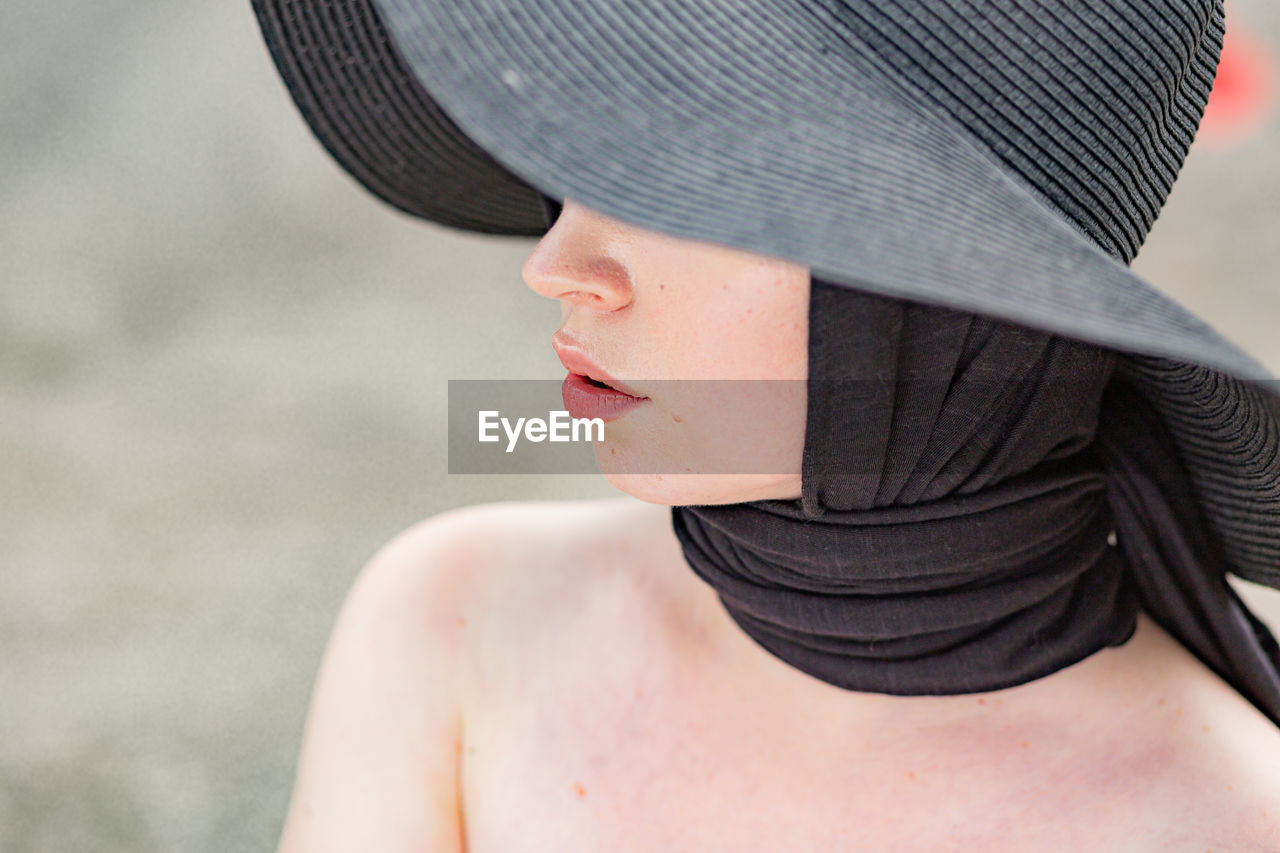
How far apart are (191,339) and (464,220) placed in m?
0.99

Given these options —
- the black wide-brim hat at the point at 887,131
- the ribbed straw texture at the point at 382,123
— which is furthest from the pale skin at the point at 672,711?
the ribbed straw texture at the point at 382,123

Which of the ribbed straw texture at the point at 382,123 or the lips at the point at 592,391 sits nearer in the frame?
the lips at the point at 592,391

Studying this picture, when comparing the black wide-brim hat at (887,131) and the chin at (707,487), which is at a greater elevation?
→ the black wide-brim hat at (887,131)

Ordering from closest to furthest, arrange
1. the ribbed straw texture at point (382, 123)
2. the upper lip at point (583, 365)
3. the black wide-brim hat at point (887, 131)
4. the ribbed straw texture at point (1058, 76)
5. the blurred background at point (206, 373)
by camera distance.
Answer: the black wide-brim hat at point (887, 131)
the ribbed straw texture at point (1058, 76)
the upper lip at point (583, 365)
the ribbed straw texture at point (382, 123)
the blurred background at point (206, 373)

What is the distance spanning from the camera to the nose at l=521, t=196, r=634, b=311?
0.70 meters

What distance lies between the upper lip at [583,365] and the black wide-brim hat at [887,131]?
0.60 ft

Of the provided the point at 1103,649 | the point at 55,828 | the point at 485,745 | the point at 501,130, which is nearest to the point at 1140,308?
the point at 501,130

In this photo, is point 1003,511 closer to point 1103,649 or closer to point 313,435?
point 1103,649

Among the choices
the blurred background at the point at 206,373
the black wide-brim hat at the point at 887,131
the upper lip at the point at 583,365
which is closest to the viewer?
the black wide-brim hat at the point at 887,131

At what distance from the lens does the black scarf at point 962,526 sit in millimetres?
712

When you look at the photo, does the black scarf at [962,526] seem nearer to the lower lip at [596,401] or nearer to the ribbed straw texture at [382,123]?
the lower lip at [596,401]

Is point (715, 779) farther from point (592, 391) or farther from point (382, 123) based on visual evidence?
point (382, 123)

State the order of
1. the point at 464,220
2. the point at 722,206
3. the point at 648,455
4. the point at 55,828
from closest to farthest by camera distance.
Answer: the point at 722,206
the point at 648,455
the point at 464,220
the point at 55,828

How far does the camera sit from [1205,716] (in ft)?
2.65
